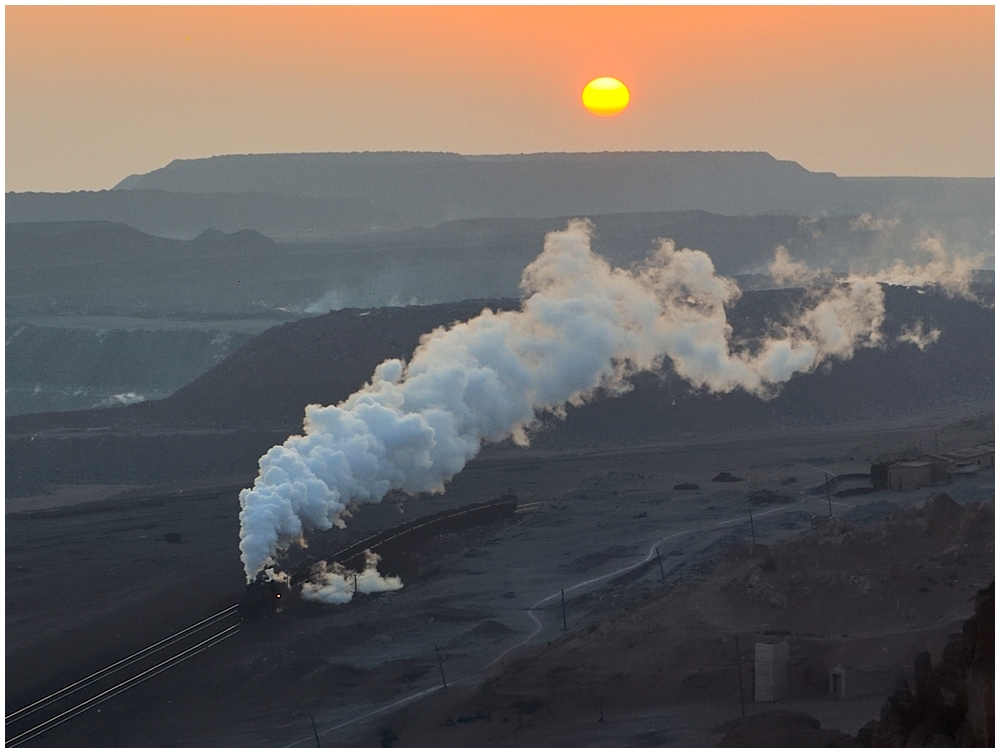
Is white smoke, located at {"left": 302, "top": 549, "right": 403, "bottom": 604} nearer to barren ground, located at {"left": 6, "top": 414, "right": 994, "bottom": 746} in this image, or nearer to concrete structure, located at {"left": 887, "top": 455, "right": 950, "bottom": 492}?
barren ground, located at {"left": 6, "top": 414, "right": 994, "bottom": 746}

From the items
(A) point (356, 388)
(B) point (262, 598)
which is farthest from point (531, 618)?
(A) point (356, 388)

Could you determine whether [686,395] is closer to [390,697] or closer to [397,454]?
[397,454]

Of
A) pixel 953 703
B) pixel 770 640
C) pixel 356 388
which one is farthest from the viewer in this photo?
pixel 356 388

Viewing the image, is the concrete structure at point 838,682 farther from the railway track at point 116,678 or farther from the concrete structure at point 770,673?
the railway track at point 116,678

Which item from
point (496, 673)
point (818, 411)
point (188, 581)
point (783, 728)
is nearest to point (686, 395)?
point (818, 411)

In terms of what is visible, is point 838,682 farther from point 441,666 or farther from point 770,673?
point 441,666
